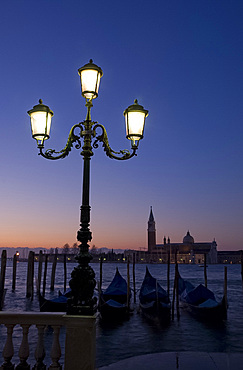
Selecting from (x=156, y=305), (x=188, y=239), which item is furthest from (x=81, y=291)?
(x=188, y=239)

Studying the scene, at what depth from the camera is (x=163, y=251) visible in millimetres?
103750

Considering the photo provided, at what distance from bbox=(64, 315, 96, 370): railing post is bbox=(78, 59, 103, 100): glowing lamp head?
2.36m

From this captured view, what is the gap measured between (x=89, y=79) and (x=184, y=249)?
103146 millimetres

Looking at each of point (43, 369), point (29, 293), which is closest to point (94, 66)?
point (43, 369)

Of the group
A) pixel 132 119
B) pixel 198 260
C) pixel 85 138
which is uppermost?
pixel 132 119

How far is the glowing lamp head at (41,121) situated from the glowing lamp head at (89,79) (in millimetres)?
489

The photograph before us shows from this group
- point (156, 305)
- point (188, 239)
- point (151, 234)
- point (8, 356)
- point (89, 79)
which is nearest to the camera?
point (8, 356)

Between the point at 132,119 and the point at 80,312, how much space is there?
2.14 metres

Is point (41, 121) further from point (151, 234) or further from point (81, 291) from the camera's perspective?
point (151, 234)

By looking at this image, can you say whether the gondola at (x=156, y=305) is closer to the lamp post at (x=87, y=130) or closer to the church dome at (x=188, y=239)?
the lamp post at (x=87, y=130)

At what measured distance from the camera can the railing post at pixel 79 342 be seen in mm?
3025

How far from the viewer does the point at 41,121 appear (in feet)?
11.9

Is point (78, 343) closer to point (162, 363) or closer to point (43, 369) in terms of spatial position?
point (43, 369)

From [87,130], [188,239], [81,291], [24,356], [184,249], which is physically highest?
[87,130]
